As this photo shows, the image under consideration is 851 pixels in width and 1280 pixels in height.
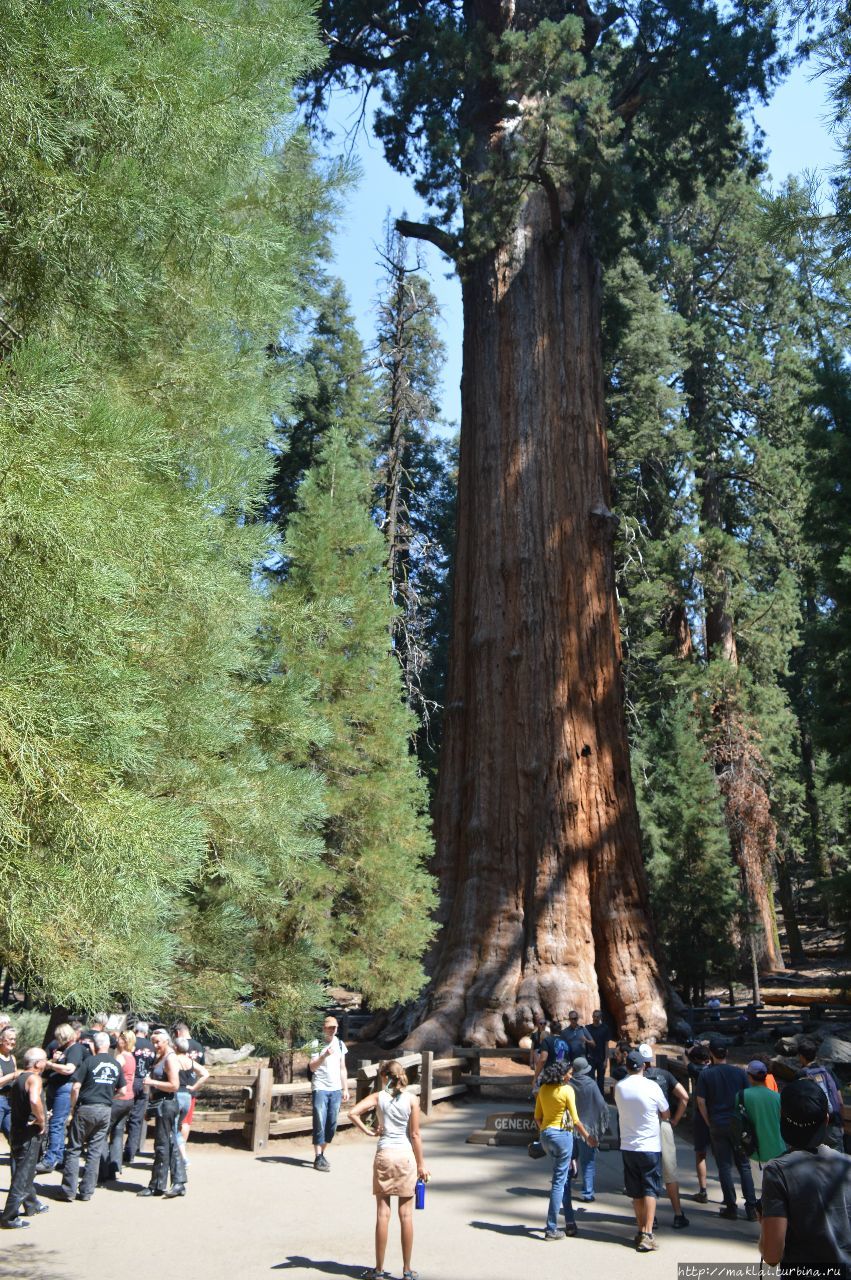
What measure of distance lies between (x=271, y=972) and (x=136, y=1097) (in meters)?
1.80

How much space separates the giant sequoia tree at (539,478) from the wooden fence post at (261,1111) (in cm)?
325

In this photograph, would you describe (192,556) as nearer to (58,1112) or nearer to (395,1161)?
(395,1161)

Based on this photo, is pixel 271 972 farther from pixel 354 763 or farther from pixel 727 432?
pixel 727 432

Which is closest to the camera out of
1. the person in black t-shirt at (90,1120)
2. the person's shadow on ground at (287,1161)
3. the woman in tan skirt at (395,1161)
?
the woman in tan skirt at (395,1161)

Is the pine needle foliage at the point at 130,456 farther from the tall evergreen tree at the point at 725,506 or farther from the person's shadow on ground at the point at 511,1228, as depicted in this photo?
the tall evergreen tree at the point at 725,506

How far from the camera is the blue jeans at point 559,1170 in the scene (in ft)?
21.4

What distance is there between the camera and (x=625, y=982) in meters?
12.7

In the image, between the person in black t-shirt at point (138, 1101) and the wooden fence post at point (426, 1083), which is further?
the wooden fence post at point (426, 1083)

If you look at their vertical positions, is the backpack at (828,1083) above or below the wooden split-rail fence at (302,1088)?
above

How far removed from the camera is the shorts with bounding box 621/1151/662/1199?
251 inches

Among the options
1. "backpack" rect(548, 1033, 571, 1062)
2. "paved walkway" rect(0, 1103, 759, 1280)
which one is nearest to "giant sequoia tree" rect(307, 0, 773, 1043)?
"backpack" rect(548, 1033, 571, 1062)

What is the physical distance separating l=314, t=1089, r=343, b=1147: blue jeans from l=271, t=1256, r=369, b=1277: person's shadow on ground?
109 inches

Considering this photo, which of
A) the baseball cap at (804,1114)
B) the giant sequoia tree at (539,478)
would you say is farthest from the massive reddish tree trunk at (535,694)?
the baseball cap at (804,1114)

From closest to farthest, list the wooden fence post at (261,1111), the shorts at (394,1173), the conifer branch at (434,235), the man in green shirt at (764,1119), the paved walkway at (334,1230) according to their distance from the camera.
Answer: the shorts at (394,1173)
the paved walkway at (334,1230)
the man in green shirt at (764,1119)
the wooden fence post at (261,1111)
the conifer branch at (434,235)
